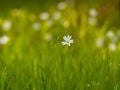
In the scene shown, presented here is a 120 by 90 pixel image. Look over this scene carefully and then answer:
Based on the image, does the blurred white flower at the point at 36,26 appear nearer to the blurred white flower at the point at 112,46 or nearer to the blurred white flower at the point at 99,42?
the blurred white flower at the point at 99,42

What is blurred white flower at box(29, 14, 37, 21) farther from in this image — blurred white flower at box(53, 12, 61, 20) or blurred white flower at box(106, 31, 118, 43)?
blurred white flower at box(106, 31, 118, 43)

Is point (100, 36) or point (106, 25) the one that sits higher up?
point (106, 25)

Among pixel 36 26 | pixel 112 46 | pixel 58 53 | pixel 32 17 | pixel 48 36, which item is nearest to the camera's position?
pixel 58 53

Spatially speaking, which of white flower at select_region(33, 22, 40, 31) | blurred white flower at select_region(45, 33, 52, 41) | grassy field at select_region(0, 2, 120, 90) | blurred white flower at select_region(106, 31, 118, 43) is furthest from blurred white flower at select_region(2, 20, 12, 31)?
blurred white flower at select_region(106, 31, 118, 43)

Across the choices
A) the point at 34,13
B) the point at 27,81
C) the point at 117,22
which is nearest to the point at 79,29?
the point at 117,22

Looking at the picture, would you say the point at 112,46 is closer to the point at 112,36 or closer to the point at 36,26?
the point at 112,36

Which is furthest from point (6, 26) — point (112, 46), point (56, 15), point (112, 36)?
point (112, 46)

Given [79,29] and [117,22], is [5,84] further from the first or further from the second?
[117,22]

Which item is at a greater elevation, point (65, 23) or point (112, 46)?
point (65, 23)

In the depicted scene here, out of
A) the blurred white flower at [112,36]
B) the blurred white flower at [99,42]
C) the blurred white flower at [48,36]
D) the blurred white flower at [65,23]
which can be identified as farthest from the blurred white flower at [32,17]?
the blurred white flower at [99,42]
